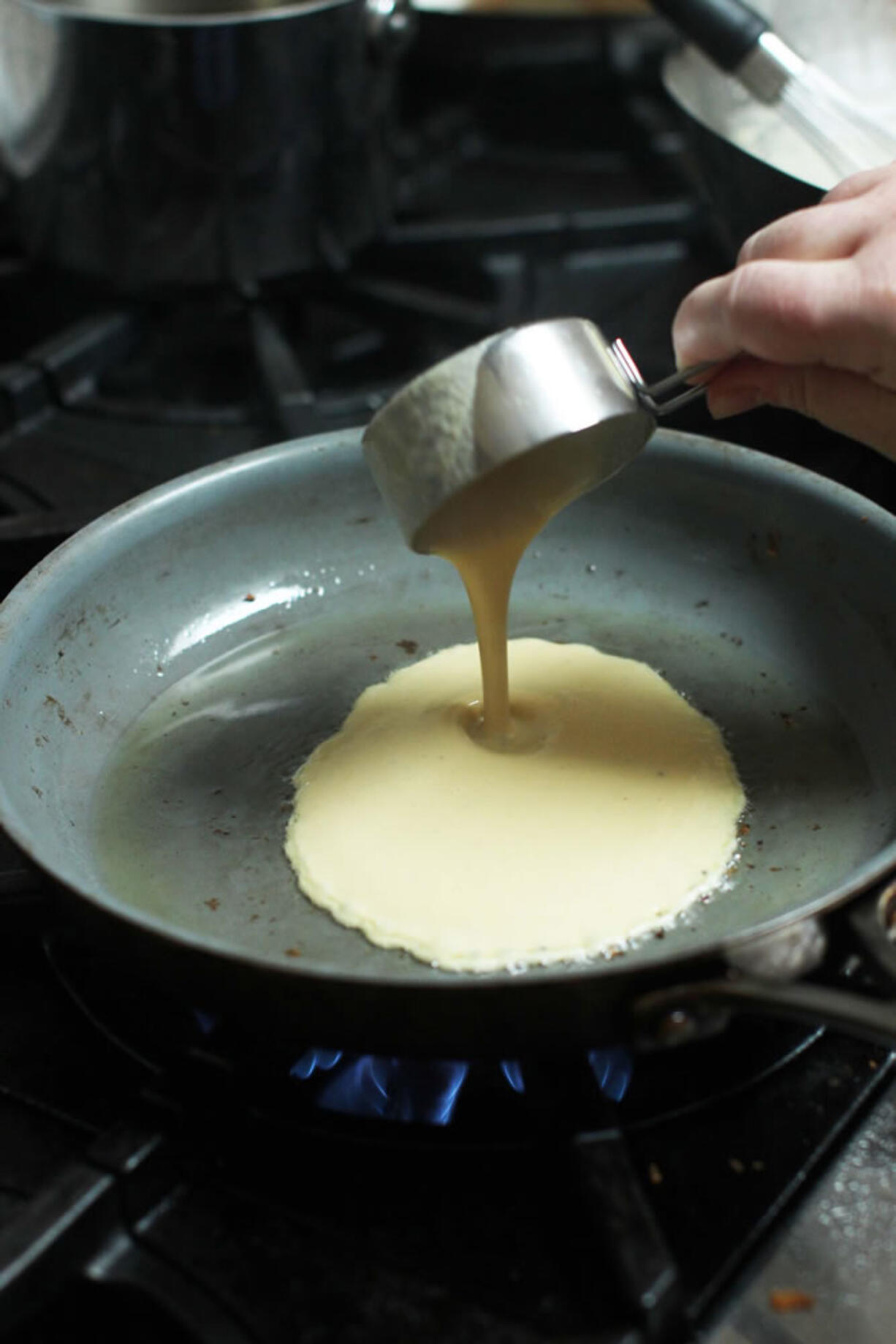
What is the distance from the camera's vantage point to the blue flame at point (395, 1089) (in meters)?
0.60

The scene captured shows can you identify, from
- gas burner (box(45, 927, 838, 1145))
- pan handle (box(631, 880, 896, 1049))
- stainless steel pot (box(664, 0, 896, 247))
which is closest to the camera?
pan handle (box(631, 880, 896, 1049))

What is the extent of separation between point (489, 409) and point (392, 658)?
0.82ft

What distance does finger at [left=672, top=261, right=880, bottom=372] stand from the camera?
2.06ft

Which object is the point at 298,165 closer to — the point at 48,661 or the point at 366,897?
the point at 48,661

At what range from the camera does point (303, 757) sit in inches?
31.1

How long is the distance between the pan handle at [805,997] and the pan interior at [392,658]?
0.12 meters

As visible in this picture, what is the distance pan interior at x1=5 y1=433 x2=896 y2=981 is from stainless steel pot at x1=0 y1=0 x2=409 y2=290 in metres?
0.29

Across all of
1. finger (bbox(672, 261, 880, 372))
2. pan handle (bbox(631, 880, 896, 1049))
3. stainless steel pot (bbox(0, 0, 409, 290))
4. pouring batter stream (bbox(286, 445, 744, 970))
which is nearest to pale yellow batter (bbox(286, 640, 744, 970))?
pouring batter stream (bbox(286, 445, 744, 970))

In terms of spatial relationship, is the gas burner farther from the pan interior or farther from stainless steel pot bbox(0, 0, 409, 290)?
stainless steel pot bbox(0, 0, 409, 290)

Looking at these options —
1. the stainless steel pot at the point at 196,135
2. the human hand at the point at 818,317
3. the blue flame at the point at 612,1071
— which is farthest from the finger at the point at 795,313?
the stainless steel pot at the point at 196,135

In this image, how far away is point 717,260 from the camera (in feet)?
4.14

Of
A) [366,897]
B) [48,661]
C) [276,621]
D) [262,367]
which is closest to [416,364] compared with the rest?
[262,367]

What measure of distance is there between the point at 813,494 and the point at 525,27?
98cm

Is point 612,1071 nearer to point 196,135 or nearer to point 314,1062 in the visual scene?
point 314,1062
